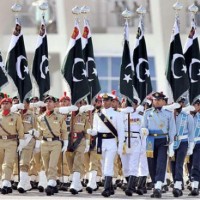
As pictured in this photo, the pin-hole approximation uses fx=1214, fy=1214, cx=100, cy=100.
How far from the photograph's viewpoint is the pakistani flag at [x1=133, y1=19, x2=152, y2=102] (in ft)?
77.8

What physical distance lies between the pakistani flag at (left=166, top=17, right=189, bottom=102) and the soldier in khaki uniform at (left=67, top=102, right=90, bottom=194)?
1813 millimetres

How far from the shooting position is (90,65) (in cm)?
2431

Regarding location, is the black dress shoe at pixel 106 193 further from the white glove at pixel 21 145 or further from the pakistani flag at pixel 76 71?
the pakistani flag at pixel 76 71

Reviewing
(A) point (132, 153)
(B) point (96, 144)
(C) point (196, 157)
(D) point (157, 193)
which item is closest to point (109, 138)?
(B) point (96, 144)

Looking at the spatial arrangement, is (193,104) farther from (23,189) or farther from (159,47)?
(159,47)

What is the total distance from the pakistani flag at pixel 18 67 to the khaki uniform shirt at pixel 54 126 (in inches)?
42.5

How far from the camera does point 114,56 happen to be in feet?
137

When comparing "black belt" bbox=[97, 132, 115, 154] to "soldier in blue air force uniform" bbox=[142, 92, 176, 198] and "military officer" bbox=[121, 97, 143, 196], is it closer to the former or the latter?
"soldier in blue air force uniform" bbox=[142, 92, 176, 198]

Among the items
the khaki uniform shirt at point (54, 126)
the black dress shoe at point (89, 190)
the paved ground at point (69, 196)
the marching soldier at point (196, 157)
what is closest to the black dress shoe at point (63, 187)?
the paved ground at point (69, 196)

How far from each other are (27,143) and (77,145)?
3.20 feet

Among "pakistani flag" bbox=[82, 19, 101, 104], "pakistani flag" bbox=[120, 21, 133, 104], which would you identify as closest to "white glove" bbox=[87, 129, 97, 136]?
"pakistani flag" bbox=[120, 21, 133, 104]

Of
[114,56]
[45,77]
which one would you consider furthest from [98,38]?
[45,77]

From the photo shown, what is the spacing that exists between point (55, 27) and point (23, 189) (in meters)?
20.6

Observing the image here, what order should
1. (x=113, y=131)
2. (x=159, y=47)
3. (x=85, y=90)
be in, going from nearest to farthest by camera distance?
(x=113, y=131) < (x=85, y=90) < (x=159, y=47)
